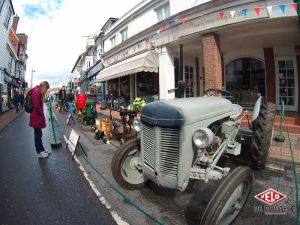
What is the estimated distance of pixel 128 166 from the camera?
427 cm

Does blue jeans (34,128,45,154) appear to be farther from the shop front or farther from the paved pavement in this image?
the shop front

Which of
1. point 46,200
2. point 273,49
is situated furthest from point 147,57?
point 46,200

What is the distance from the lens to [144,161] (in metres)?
3.70

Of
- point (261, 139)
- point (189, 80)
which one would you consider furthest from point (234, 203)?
point (189, 80)

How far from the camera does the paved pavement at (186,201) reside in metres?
3.45

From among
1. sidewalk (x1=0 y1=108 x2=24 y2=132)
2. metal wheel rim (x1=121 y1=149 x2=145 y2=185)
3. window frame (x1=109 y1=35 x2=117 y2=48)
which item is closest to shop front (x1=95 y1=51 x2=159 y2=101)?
window frame (x1=109 y1=35 x2=117 y2=48)

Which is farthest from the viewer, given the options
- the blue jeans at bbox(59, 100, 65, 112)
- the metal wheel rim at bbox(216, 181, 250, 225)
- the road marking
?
the blue jeans at bbox(59, 100, 65, 112)

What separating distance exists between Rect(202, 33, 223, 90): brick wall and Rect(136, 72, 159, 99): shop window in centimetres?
552

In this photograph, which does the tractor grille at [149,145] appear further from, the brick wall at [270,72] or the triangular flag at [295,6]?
the brick wall at [270,72]

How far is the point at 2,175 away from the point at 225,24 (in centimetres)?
792

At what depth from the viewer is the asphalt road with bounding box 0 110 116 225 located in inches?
139

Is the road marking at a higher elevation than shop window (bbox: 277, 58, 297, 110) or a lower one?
lower

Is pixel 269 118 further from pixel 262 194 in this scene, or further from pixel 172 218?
pixel 172 218

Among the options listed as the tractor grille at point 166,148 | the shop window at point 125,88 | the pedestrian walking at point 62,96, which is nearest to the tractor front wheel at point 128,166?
the tractor grille at point 166,148
